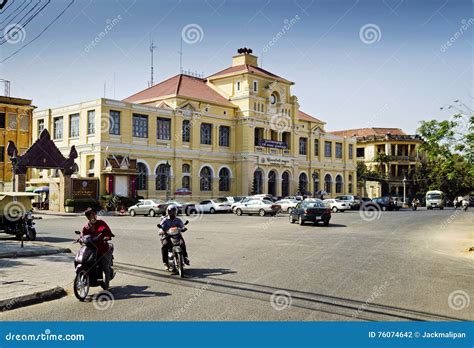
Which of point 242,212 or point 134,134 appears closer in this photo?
point 242,212

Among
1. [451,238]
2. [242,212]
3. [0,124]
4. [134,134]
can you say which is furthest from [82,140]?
[451,238]

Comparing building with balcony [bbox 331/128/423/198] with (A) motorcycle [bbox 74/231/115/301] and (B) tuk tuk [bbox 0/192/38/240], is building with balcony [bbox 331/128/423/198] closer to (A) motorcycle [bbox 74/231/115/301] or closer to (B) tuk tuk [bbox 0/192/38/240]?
(B) tuk tuk [bbox 0/192/38/240]

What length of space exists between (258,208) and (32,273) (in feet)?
97.4

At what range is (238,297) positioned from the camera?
9078mm

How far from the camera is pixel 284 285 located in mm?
10250

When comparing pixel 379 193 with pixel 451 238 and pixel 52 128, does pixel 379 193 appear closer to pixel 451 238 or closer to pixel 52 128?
pixel 52 128

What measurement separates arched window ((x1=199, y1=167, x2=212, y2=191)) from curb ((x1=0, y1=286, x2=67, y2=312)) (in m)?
46.5

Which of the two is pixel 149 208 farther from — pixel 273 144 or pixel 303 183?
pixel 303 183

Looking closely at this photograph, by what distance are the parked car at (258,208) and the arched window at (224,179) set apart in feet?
52.5

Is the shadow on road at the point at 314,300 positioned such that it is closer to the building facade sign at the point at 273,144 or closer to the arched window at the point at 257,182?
the building facade sign at the point at 273,144

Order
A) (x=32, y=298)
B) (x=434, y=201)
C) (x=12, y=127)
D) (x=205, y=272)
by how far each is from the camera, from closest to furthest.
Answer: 1. (x=32, y=298)
2. (x=205, y=272)
3. (x=12, y=127)
4. (x=434, y=201)

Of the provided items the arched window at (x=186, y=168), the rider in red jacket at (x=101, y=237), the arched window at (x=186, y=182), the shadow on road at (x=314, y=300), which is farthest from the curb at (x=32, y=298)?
the arched window at (x=186, y=168)

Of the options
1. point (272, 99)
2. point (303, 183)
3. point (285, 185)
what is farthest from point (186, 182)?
point (303, 183)

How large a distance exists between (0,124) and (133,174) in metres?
15.3
